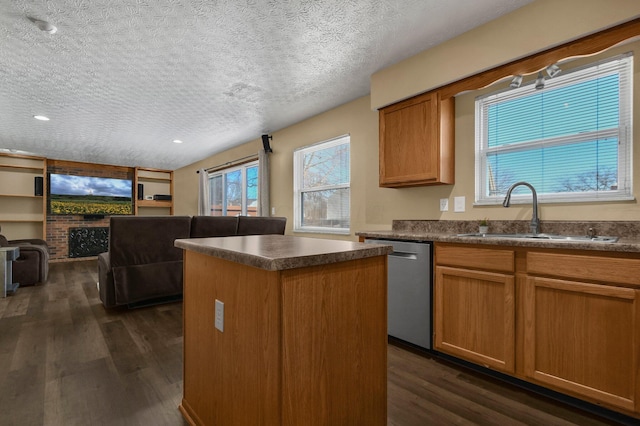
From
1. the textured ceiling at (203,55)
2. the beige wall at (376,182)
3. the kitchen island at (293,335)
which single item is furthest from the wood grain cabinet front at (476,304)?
the textured ceiling at (203,55)

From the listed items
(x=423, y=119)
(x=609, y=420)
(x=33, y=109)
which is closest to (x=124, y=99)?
(x=33, y=109)

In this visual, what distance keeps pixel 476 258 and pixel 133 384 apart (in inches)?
90.9

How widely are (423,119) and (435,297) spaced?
1498 millimetres

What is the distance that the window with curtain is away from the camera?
5938mm

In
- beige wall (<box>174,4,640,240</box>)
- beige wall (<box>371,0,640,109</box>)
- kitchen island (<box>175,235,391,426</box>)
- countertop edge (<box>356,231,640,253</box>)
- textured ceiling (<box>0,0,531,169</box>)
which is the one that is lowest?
kitchen island (<box>175,235,391,426</box>)

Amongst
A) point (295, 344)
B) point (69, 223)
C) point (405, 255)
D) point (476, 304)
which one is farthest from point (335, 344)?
point (69, 223)

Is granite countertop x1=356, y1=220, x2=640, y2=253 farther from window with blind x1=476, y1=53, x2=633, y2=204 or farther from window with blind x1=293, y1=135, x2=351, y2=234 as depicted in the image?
window with blind x1=293, y1=135, x2=351, y2=234

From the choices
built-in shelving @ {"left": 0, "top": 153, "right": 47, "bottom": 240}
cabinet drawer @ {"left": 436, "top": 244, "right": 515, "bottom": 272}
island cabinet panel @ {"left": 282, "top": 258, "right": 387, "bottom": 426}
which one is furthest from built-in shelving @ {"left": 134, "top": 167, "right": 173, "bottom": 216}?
island cabinet panel @ {"left": 282, "top": 258, "right": 387, "bottom": 426}

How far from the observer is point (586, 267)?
5.36 ft

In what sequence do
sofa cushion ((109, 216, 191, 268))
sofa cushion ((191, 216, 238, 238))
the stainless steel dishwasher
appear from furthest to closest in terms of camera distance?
1. sofa cushion ((191, 216, 238, 238))
2. sofa cushion ((109, 216, 191, 268))
3. the stainless steel dishwasher

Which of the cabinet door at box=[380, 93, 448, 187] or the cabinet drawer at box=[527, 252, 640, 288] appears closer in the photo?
the cabinet drawer at box=[527, 252, 640, 288]

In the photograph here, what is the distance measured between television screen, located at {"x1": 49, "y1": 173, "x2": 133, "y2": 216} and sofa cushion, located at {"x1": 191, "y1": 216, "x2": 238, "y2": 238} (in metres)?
5.60

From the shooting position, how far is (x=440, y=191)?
9.41ft

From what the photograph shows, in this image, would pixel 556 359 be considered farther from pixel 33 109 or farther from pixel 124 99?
pixel 33 109
